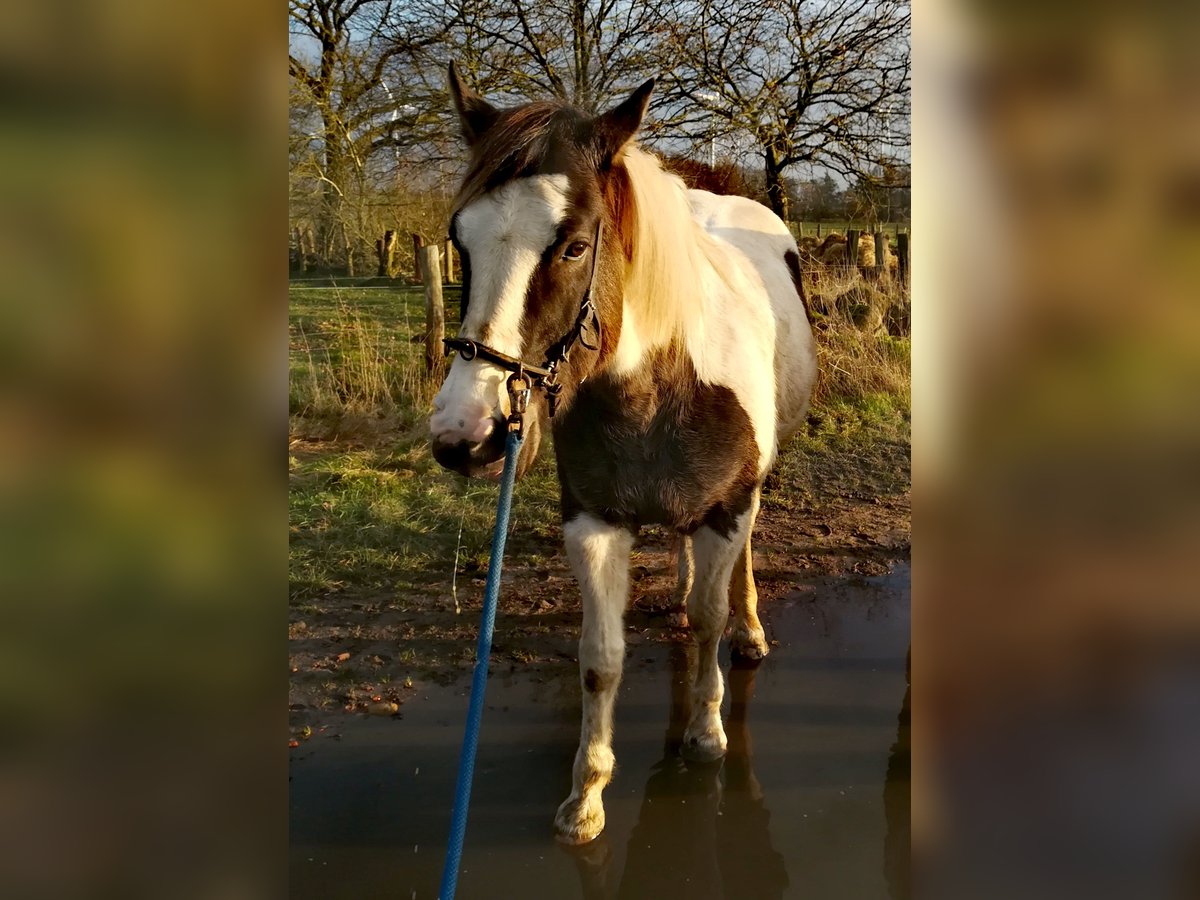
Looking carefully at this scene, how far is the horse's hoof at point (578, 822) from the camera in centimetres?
225

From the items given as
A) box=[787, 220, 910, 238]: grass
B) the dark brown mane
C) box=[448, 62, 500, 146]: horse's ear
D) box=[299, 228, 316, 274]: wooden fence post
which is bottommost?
the dark brown mane

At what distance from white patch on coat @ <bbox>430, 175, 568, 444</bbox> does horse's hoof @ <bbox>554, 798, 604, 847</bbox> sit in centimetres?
126

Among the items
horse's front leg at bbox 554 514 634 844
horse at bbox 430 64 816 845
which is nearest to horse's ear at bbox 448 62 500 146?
horse at bbox 430 64 816 845

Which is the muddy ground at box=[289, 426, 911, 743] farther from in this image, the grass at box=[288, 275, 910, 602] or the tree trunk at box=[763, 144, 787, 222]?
the tree trunk at box=[763, 144, 787, 222]

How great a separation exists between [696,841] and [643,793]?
27cm

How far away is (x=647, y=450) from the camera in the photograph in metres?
2.39

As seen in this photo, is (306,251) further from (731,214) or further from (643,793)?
(643,793)

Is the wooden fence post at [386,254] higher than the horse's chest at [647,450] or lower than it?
higher

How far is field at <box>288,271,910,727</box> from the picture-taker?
10.9 feet

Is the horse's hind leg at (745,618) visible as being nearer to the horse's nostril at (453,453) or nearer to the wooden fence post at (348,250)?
the horse's nostril at (453,453)

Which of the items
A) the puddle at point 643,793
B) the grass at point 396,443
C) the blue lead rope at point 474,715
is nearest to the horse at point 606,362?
the puddle at point 643,793

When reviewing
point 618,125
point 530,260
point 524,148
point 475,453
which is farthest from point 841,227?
point 475,453
